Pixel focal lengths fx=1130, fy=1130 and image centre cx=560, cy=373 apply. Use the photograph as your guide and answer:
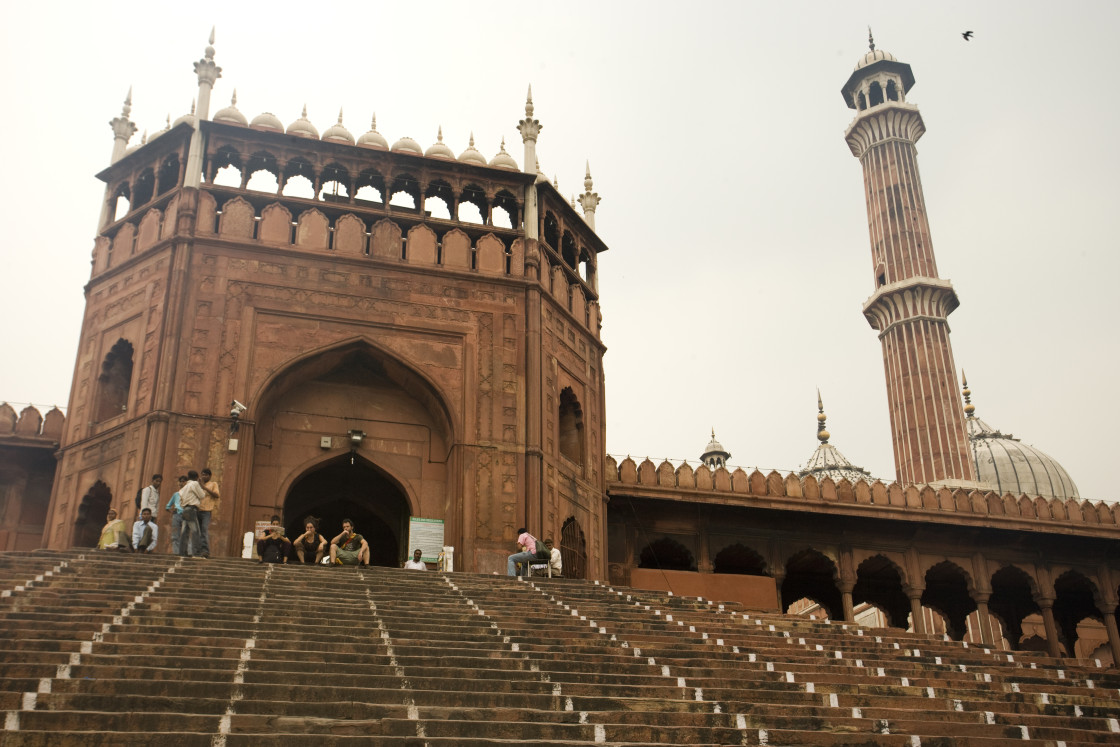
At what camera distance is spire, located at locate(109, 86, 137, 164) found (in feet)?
65.6

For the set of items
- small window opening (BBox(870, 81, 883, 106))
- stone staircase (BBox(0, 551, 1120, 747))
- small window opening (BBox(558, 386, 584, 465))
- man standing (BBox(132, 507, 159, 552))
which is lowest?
stone staircase (BBox(0, 551, 1120, 747))

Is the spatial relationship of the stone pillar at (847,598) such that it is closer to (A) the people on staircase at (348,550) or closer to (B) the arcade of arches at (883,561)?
(B) the arcade of arches at (883,561)

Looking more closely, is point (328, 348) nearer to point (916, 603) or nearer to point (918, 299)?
point (916, 603)

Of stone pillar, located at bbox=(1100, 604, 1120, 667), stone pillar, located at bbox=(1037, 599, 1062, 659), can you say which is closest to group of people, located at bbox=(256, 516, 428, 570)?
stone pillar, located at bbox=(1037, 599, 1062, 659)

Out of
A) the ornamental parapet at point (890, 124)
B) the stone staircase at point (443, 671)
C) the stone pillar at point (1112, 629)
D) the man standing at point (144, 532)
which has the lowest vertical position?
the stone staircase at point (443, 671)

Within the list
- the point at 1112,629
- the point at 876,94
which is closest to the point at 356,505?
the point at 1112,629

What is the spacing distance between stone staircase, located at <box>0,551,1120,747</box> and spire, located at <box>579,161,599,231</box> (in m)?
10.3

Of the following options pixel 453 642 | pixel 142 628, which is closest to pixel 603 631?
pixel 453 642

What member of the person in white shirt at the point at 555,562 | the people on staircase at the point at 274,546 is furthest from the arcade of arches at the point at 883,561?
the people on staircase at the point at 274,546

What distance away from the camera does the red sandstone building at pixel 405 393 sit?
55.7ft

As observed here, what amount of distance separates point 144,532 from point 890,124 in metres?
27.9

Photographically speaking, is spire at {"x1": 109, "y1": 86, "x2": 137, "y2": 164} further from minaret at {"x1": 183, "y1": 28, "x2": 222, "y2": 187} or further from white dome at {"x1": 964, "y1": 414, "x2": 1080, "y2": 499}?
white dome at {"x1": 964, "y1": 414, "x2": 1080, "y2": 499}

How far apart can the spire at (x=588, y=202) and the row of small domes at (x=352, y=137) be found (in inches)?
104

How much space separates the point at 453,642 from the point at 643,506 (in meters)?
11.4
